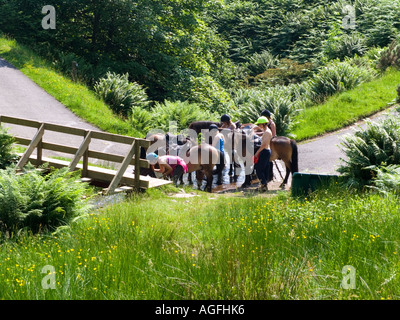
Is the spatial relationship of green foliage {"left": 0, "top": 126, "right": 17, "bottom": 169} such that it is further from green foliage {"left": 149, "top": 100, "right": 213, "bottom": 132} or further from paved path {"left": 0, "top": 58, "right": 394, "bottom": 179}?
green foliage {"left": 149, "top": 100, "right": 213, "bottom": 132}

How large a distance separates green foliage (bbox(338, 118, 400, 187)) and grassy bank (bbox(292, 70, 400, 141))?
954 centimetres

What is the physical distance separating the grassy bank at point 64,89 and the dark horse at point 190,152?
579 cm

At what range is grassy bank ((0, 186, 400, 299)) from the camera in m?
5.41

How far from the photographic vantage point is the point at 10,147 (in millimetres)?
13594

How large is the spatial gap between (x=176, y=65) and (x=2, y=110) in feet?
33.6

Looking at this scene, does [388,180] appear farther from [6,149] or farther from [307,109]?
[307,109]

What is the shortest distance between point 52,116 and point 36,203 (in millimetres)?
12867

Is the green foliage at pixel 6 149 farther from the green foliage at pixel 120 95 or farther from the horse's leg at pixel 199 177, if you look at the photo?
the green foliage at pixel 120 95

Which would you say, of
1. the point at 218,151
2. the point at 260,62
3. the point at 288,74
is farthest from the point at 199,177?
the point at 260,62

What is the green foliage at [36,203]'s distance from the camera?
848 centimetres

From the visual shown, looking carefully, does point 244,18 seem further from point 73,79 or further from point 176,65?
point 73,79

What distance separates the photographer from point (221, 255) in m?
5.89

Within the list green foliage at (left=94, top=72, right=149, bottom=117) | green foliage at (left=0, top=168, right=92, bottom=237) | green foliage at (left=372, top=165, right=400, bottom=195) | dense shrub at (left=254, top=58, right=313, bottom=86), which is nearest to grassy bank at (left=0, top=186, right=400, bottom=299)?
green foliage at (left=0, top=168, right=92, bottom=237)

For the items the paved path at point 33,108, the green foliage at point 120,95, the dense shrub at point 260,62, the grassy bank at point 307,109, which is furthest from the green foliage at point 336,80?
the dense shrub at point 260,62
